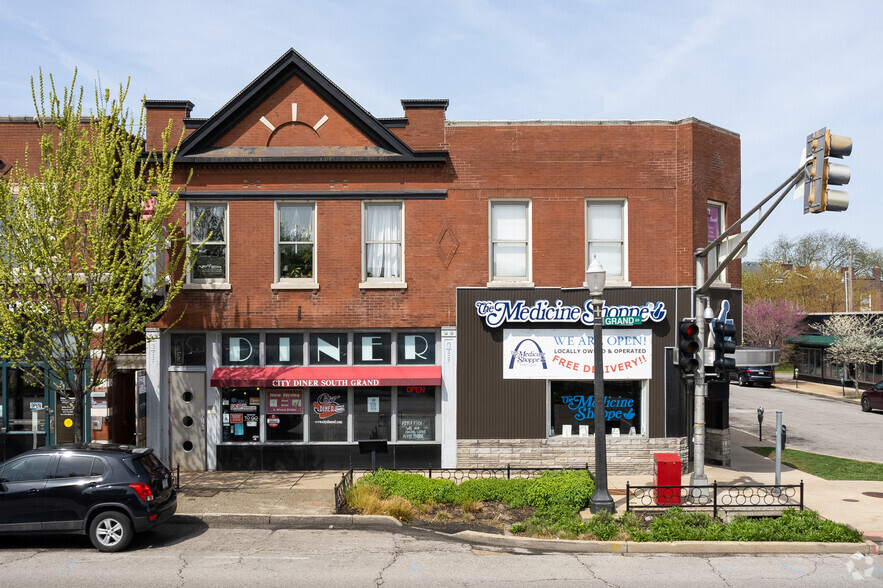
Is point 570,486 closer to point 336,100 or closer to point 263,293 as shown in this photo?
point 263,293

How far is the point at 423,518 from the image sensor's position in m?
12.6

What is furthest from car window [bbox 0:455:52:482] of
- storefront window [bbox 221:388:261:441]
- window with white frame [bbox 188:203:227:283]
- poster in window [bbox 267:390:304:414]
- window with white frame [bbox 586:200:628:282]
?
window with white frame [bbox 586:200:628:282]

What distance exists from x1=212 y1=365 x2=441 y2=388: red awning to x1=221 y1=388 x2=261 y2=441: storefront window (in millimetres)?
521

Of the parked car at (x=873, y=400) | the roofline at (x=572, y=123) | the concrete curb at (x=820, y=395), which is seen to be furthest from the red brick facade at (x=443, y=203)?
the concrete curb at (x=820, y=395)

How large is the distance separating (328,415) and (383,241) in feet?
15.7

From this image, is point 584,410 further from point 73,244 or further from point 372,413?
point 73,244

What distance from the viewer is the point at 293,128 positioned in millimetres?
17297

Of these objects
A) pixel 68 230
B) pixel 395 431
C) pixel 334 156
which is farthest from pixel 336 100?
pixel 395 431

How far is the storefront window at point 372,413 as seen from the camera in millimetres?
17094

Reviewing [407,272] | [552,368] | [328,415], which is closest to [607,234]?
[552,368]

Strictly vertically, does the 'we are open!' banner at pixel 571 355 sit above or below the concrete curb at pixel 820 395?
above

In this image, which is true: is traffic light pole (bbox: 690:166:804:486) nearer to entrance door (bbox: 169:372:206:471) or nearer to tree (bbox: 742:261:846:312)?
entrance door (bbox: 169:372:206:471)

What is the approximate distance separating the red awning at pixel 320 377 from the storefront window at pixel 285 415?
1.79 feet

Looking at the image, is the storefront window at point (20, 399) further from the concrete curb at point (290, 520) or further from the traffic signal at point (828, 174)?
the traffic signal at point (828, 174)
